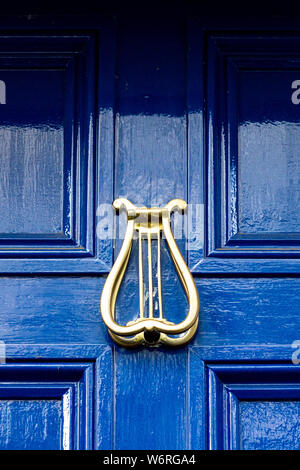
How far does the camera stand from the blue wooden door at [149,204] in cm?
82

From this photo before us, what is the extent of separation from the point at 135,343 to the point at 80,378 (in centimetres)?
9

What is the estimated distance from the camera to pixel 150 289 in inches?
32.5

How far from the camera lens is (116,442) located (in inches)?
31.9

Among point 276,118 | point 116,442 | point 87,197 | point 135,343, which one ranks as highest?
point 276,118

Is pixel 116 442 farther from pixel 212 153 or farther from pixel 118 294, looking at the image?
pixel 212 153

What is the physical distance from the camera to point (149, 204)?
0.87 m

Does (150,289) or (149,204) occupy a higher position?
(149,204)

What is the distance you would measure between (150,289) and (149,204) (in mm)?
119

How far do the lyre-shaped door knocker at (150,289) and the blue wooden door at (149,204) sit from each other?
0.02m

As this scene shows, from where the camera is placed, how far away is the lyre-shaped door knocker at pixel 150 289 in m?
0.77

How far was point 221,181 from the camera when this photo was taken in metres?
0.88

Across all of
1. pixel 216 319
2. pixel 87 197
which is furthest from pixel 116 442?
pixel 87 197

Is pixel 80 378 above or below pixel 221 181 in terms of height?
below

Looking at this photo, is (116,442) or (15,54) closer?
(116,442)
